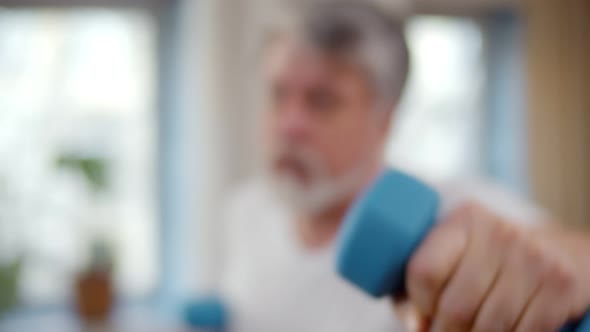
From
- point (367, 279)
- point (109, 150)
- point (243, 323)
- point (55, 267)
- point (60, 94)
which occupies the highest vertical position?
point (367, 279)

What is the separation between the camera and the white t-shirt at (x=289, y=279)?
77cm

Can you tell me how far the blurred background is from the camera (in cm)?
158

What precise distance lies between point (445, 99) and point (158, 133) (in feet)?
3.41

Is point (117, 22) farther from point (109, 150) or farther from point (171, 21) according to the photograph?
point (109, 150)

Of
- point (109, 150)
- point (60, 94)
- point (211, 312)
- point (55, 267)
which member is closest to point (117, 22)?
point (60, 94)

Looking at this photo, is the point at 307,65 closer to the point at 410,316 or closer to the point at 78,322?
the point at 410,316

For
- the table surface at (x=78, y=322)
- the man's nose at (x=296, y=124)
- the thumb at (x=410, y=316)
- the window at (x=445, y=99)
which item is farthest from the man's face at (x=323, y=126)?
the window at (x=445, y=99)

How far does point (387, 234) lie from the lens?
0.30 meters

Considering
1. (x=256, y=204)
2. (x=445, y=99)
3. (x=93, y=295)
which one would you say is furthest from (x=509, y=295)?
(x=445, y=99)

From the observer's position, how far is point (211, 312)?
1486 mm

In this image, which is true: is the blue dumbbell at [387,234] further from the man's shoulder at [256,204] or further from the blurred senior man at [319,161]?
the man's shoulder at [256,204]

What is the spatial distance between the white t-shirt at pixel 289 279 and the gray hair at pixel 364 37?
0.72 feet

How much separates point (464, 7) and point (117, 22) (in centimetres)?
118

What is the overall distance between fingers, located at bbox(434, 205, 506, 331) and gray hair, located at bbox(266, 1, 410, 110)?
57 cm
